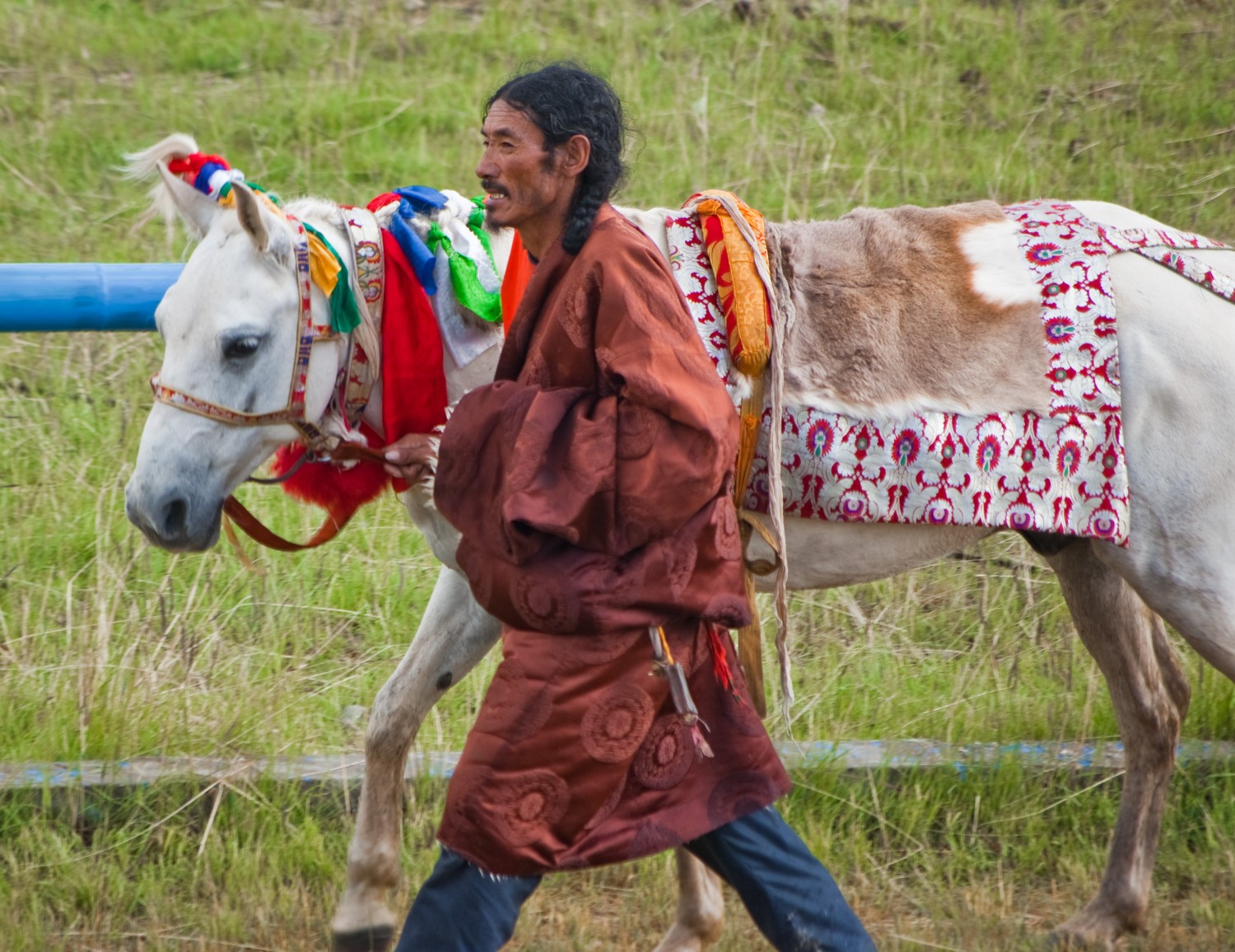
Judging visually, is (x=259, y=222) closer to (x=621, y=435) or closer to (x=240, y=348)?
(x=240, y=348)

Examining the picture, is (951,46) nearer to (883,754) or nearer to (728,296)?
(883,754)

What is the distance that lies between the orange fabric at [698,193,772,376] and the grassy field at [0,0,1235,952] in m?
1.43

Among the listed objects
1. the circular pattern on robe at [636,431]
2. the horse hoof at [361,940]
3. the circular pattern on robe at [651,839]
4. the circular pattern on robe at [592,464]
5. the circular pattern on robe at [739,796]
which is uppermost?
the circular pattern on robe at [636,431]

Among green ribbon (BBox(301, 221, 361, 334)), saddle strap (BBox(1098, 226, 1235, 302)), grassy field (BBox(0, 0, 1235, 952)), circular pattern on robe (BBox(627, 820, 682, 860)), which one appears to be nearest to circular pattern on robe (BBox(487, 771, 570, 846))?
circular pattern on robe (BBox(627, 820, 682, 860))

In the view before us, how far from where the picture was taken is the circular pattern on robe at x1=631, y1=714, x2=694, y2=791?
85.2 inches

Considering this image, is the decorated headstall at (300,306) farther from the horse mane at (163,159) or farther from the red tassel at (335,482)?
the red tassel at (335,482)

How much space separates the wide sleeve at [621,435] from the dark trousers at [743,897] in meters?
0.53

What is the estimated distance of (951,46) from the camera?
7648 millimetres

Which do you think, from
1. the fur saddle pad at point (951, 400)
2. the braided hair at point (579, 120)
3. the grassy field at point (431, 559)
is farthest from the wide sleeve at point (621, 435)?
the grassy field at point (431, 559)

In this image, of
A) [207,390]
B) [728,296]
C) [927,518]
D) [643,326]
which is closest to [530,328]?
[643,326]

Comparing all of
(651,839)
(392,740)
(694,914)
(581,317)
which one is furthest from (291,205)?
(694,914)

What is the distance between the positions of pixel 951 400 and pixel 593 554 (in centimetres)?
104

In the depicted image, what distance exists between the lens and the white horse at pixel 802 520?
2.63 m

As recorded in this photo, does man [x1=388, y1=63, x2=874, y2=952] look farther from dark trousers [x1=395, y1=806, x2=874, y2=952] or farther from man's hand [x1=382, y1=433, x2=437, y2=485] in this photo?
man's hand [x1=382, y1=433, x2=437, y2=485]
